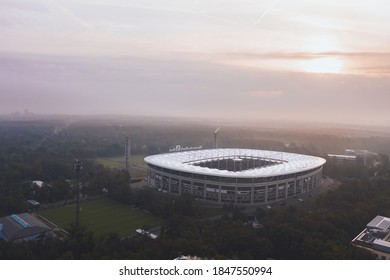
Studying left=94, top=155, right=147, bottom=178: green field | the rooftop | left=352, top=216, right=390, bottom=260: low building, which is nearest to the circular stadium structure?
left=94, top=155, right=147, bottom=178: green field

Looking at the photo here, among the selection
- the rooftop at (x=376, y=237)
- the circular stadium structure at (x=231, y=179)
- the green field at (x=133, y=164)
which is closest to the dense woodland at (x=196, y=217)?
the rooftop at (x=376, y=237)

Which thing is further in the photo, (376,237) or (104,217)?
(104,217)

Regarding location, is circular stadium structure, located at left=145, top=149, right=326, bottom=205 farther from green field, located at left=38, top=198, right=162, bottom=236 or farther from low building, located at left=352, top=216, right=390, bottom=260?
low building, located at left=352, top=216, right=390, bottom=260

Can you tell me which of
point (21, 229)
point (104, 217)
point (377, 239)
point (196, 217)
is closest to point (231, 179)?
point (196, 217)

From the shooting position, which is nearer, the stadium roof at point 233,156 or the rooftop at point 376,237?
the rooftop at point 376,237

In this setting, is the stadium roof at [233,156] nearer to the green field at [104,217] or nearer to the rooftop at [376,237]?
the green field at [104,217]

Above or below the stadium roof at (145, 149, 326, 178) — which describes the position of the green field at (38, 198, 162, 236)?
below

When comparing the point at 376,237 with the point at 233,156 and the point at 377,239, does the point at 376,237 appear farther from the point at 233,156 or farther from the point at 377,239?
the point at 233,156
